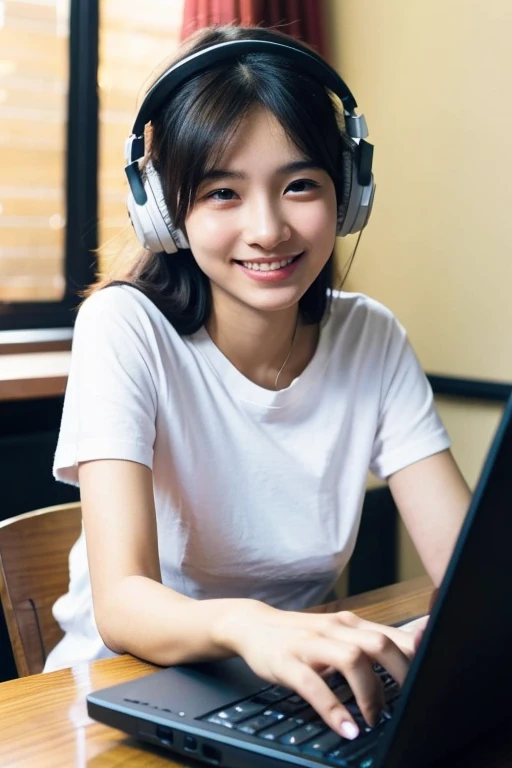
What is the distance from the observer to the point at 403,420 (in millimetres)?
1328

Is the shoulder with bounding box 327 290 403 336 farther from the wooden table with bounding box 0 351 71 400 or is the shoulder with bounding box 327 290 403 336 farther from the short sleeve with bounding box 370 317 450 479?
the wooden table with bounding box 0 351 71 400

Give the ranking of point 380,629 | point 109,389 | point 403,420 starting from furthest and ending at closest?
point 403,420, point 109,389, point 380,629

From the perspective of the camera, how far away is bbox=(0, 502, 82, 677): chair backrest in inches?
47.5

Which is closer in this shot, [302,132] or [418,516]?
[302,132]

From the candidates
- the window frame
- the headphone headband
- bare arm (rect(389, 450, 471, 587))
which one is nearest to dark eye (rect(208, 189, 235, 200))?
the headphone headband

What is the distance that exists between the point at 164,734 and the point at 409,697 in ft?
0.72

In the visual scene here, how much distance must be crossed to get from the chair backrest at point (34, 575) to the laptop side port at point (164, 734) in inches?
22.2

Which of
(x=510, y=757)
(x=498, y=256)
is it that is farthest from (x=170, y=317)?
(x=498, y=256)

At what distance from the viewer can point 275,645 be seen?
71cm

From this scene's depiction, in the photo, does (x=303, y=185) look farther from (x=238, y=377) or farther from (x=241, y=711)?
(x=241, y=711)

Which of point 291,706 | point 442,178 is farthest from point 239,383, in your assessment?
point 442,178

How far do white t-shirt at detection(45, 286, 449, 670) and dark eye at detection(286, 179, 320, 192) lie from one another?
0.23m

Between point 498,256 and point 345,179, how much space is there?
0.73 m

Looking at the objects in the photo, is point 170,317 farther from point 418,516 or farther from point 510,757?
point 510,757
